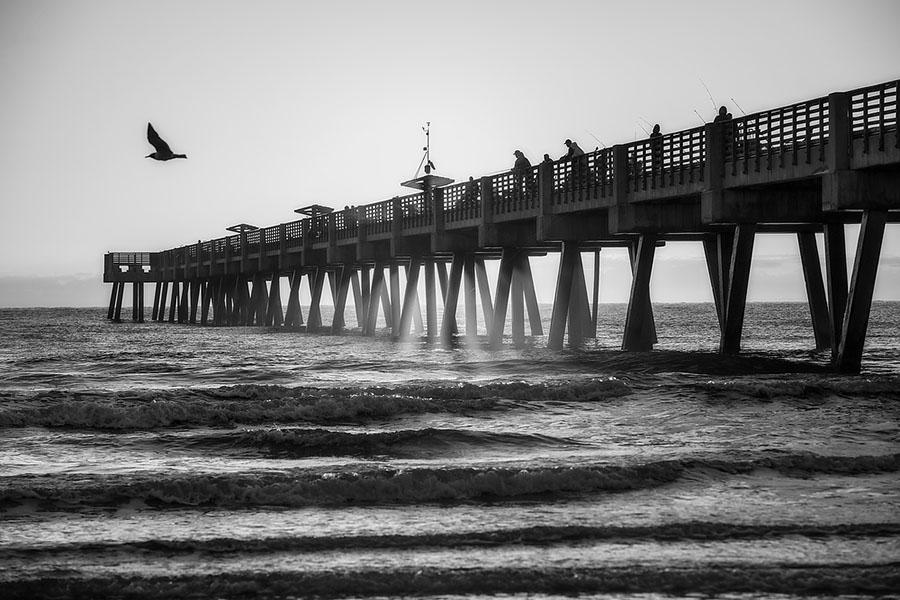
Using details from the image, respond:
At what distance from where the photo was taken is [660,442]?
Result: 11500mm

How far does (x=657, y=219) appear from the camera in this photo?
921 inches

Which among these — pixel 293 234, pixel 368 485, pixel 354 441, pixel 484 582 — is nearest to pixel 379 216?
pixel 293 234

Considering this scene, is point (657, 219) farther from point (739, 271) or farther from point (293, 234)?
point (293, 234)

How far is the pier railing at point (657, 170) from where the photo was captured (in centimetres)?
1678

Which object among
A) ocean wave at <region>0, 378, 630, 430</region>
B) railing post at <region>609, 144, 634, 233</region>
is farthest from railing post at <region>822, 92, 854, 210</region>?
railing post at <region>609, 144, 634, 233</region>

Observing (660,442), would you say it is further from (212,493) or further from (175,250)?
(175,250)

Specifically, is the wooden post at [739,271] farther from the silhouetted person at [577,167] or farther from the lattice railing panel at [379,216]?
the lattice railing panel at [379,216]

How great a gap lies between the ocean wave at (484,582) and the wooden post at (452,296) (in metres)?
28.9

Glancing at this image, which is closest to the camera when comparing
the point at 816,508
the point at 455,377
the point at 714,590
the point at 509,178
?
the point at 714,590

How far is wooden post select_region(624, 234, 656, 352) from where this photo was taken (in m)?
24.0

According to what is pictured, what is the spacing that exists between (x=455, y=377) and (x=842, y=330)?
26.0 ft

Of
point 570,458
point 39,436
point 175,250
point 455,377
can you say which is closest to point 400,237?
point 455,377

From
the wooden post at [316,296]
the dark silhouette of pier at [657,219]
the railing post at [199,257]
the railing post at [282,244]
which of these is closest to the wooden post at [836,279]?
the dark silhouette of pier at [657,219]

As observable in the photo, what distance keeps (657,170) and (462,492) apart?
1507cm
